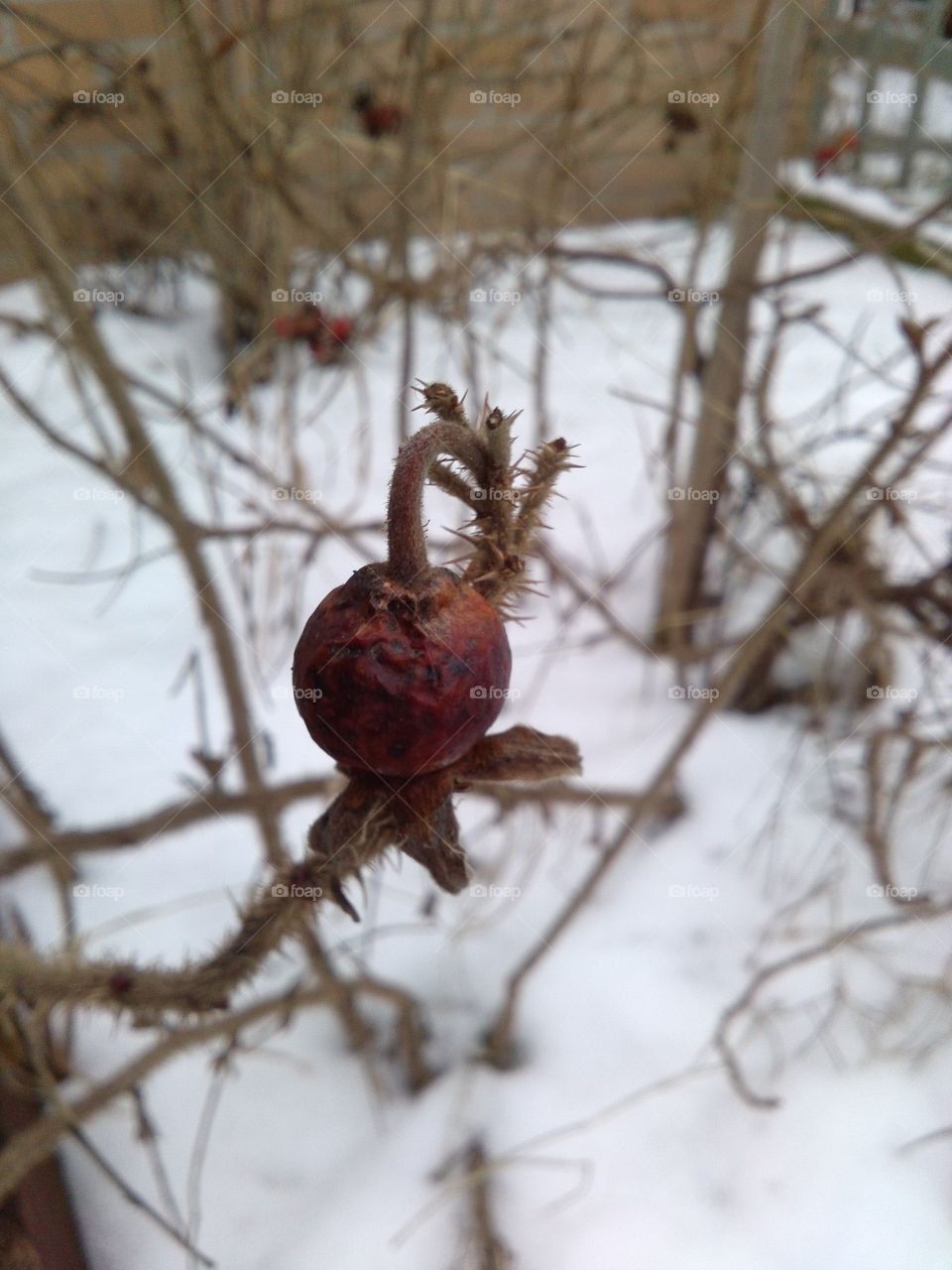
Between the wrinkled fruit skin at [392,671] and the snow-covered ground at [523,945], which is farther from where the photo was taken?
the snow-covered ground at [523,945]

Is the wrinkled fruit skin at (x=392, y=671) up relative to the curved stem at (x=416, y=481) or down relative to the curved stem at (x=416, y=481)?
down

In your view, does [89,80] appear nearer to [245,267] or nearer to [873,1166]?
[245,267]

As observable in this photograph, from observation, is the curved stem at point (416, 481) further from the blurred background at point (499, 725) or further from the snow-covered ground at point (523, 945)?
the snow-covered ground at point (523, 945)

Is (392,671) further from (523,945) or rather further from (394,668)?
(523,945)

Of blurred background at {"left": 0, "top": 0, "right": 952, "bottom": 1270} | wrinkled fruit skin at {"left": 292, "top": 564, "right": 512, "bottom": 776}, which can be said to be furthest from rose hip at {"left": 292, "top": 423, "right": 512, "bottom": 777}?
blurred background at {"left": 0, "top": 0, "right": 952, "bottom": 1270}

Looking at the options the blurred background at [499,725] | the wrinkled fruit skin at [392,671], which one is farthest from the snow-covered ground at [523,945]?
the wrinkled fruit skin at [392,671]

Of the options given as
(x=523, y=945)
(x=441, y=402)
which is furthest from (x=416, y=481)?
(x=523, y=945)

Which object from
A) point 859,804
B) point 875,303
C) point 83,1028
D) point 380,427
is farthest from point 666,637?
point 83,1028
